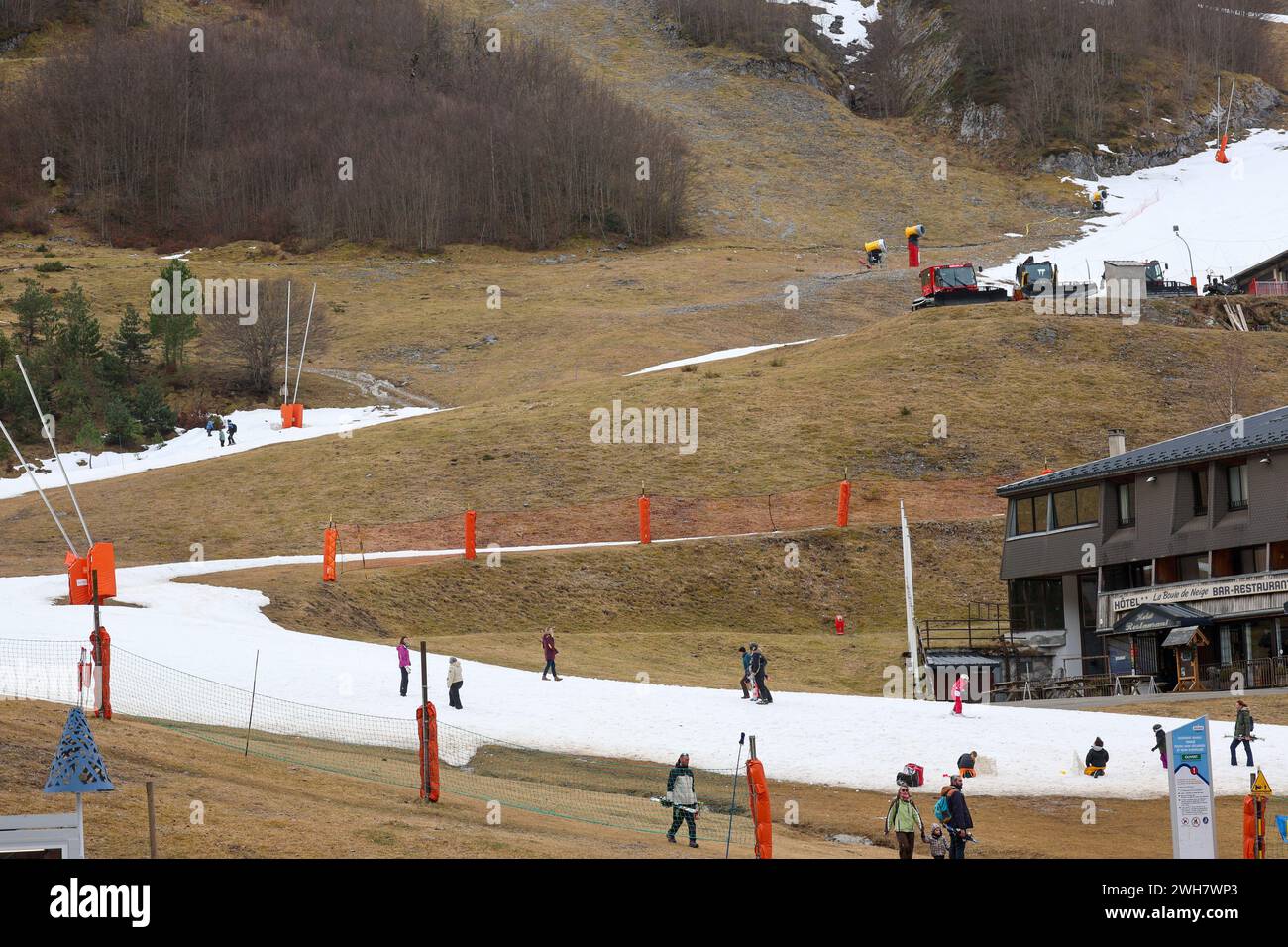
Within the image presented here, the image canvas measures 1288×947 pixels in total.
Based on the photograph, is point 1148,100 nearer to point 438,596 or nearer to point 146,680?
point 438,596

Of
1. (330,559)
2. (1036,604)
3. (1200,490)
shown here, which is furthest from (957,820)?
(330,559)

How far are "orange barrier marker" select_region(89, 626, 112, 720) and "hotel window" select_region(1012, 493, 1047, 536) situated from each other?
3064 centimetres

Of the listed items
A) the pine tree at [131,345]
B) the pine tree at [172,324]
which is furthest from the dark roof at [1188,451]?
the pine tree at [131,345]

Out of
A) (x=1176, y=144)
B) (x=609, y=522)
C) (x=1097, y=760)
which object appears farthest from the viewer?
(x=1176, y=144)

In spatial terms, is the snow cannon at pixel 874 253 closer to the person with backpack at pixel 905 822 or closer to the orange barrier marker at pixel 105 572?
the orange barrier marker at pixel 105 572

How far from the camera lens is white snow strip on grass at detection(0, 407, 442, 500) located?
67.1 m

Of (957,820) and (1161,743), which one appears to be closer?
(957,820)

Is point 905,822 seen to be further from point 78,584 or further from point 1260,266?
point 1260,266

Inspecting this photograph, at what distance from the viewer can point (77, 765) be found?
1505 centimetres

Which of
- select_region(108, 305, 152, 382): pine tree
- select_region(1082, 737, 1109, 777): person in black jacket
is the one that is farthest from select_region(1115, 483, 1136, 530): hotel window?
select_region(108, 305, 152, 382): pine tree

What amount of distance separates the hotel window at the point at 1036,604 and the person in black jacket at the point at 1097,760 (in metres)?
18.9

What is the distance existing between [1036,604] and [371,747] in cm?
2563

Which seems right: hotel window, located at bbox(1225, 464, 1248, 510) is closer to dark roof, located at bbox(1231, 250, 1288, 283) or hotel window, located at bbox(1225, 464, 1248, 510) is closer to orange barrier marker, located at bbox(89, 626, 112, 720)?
orange barrier marker, located at bbox(89, 626, 112, 720)

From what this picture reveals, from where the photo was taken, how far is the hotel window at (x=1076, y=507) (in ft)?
153
